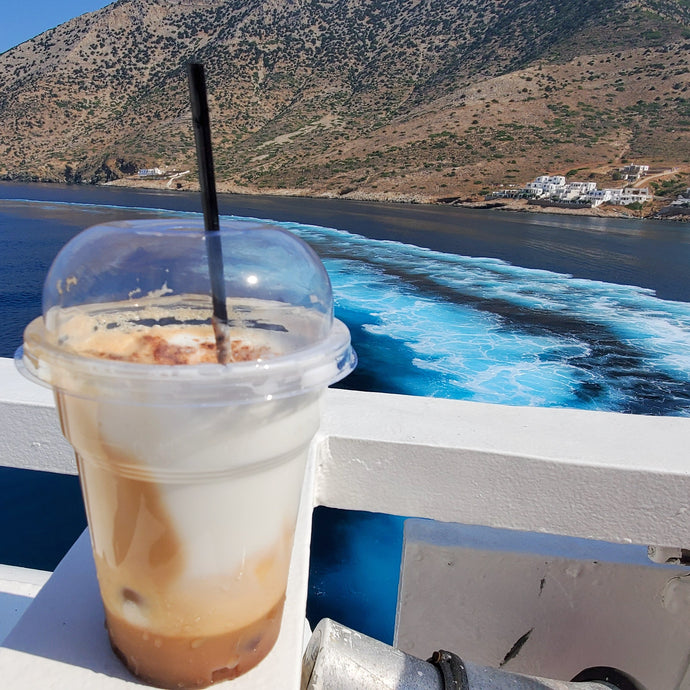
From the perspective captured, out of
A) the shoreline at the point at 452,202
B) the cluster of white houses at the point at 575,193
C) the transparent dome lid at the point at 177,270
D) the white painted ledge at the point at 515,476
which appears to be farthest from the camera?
the cluster of white houses at the point at 575,193

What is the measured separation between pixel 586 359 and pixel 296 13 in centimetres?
6417

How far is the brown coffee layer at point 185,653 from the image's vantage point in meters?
0.59

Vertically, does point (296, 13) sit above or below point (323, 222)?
above

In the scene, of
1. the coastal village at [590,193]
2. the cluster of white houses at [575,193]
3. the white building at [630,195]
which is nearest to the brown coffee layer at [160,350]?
the coastal village at [590,193]

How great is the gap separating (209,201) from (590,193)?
32.8 metres

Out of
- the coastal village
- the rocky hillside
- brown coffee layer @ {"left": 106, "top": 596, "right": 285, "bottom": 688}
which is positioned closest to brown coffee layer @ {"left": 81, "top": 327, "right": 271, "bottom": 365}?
brown coffee layer @ {"left": 106, "top": 596, "right": 285, "bottom": 688}

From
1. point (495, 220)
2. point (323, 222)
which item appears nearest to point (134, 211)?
point (323, 222)

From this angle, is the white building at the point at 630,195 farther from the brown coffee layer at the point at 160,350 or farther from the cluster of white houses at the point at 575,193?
the brown coffee layer at the point at 160,350

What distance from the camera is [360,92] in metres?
50.9

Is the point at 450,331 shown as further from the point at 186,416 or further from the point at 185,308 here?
the point at 186,416

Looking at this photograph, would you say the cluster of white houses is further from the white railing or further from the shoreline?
the white railing

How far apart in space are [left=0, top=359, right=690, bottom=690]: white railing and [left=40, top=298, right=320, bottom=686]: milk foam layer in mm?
332

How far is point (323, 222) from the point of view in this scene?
19.5 m

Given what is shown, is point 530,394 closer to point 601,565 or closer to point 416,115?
point 601,565
